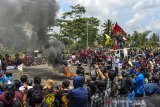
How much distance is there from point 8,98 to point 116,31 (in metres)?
21.4

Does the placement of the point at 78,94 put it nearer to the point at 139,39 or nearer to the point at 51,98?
the point at 51,98

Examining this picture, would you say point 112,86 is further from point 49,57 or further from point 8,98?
point 49,57

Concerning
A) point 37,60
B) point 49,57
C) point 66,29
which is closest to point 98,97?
point 49,57

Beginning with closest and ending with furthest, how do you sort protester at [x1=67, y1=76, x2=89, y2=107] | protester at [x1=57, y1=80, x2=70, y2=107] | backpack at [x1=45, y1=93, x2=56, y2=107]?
protester at [x1=67, y1=76, x2=89, y2=107]
protester at [x1=57, y1=80, x2=70, y2=107]
backpack at [x1=45, y1=93, x2=56, y2=107]

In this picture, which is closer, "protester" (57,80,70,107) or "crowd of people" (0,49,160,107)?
"crowd of people" (0,49,160,107)

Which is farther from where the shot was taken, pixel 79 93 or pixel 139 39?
pixel 139 39

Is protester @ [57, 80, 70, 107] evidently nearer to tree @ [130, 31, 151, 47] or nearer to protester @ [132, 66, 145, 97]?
protester @ [132, 66, 145, 97]

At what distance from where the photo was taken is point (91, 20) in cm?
6944

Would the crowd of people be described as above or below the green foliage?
below

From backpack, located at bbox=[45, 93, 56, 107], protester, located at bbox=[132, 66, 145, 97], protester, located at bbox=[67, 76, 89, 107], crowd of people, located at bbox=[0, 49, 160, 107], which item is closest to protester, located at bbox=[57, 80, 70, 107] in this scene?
crowd of people, located at bbox=[0, 49, 160, 107]

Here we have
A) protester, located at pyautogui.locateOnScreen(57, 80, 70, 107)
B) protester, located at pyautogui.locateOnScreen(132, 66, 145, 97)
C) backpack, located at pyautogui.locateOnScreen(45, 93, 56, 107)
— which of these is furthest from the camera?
protester, located at pyautogui.locateOnScreen(132, 66, 145, 97)

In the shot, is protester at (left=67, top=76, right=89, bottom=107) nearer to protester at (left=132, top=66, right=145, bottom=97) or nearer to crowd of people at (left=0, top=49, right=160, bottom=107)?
crowd of people at (left=0, top=49, right=160, bottom=107)

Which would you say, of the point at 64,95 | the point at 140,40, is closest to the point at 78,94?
the point at 64,95

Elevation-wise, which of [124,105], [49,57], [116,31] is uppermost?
[116,31]
